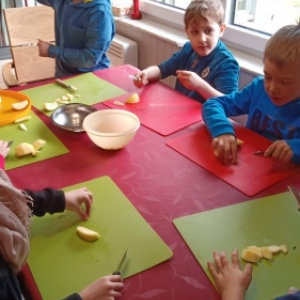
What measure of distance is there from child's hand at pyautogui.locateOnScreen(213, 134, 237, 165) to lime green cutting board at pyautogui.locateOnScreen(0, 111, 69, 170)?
1.34 ft

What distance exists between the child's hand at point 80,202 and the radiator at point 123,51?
171cm

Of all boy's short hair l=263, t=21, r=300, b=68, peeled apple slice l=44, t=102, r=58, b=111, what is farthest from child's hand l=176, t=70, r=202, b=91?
peeled apple slice l=44, t=102, r=58, b=111

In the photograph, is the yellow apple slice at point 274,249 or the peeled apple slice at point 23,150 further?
the peeled apple slice at point 23,150

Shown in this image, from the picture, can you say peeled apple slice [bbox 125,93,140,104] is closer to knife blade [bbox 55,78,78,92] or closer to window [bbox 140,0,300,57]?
knife blade [bbox 55,78,78,92]

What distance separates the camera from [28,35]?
2.07m

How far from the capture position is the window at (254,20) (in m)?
1.82

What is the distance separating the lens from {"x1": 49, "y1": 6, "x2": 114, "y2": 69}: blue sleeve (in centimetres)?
161

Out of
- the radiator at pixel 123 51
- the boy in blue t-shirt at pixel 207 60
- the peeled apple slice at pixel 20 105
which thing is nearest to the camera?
the peeled apple slice at pixel 20 105

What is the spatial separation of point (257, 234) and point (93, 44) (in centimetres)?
116

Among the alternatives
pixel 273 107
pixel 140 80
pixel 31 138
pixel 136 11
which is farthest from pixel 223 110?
pixel 136 11

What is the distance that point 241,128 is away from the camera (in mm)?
1182

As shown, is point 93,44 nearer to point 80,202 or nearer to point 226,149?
point 226,149

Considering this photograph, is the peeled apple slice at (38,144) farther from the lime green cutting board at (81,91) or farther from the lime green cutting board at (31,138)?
the lime green cutting board at (81,91)

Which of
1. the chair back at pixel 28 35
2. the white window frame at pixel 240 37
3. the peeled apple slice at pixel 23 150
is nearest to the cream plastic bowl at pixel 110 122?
the peeled apple slice at pixel 23 150
